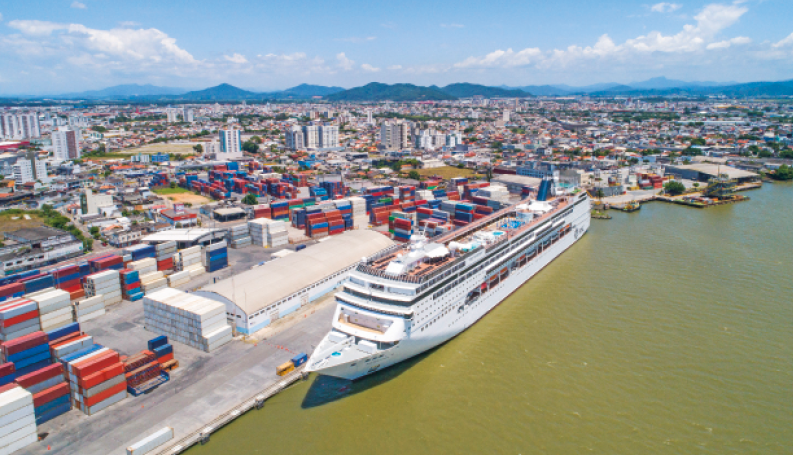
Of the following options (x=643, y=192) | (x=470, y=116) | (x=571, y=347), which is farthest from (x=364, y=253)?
(x=470, y=116)

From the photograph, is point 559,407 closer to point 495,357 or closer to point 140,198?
point 495,357

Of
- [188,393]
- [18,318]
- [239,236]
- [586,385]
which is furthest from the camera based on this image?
[239,236]

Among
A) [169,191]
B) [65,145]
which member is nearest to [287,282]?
[169,191]

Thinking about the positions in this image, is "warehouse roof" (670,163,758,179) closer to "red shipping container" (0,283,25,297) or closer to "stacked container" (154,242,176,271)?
"stacked container" (154,242,176,271)

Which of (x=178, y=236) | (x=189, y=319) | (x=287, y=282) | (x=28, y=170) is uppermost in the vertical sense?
→ (x=28, y=170)

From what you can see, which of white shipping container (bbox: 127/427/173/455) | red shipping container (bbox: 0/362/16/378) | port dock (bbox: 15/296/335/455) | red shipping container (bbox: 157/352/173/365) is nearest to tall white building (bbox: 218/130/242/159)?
port dock (bbox: 15/296/335/455)

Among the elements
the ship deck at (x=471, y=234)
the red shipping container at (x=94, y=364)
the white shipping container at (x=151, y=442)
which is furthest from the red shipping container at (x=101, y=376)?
the ship deck at (x=471, y=234)

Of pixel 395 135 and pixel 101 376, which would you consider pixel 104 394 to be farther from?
pixel 395 135
